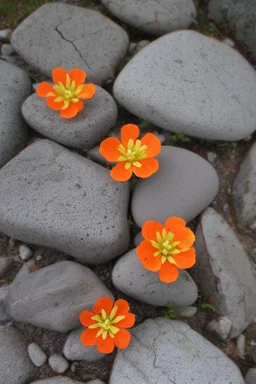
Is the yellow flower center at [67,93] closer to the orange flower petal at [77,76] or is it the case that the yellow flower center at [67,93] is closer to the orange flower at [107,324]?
the orange flower petal at [77,76]

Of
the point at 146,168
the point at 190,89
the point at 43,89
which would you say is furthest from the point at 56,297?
the point at 190,89

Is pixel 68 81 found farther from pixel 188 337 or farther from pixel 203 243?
pixel 188 337

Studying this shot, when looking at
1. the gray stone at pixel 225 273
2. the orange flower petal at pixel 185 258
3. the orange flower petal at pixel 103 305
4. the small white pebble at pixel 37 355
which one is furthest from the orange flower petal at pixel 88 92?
the small white pebble at pixel 37 355

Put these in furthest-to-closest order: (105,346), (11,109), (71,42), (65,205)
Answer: (71,42) → (11,109) → (65,205) → (105,346)

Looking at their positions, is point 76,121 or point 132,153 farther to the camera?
point 76,121

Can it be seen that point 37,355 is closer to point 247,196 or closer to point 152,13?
point 247,196

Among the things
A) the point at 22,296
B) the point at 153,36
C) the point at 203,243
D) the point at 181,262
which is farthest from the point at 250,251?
the point at 153,36

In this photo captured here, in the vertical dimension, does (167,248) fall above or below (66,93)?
below
